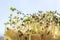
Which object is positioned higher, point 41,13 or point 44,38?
point 41,13

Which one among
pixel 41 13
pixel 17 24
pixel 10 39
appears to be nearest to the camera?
pixel 10 39

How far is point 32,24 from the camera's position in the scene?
1764 millimetres

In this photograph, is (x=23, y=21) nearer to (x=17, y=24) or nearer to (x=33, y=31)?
(x=17, y=24)

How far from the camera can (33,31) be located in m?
1.70

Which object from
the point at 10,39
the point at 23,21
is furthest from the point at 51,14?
the point at 10,39

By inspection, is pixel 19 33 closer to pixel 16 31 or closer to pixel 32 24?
pixel 16 31

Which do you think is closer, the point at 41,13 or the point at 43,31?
the point at 43,31

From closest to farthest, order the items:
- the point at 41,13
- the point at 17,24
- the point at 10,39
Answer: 1. the point at 10,39
2. the point at 17,24
3. the point at 41,13

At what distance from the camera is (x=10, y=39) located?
5.46 ft

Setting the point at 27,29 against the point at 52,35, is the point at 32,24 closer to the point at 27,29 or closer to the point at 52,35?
the point at 27,29

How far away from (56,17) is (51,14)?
0.06m

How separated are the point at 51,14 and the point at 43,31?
1.44 ft

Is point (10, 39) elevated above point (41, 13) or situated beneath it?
situated beneath

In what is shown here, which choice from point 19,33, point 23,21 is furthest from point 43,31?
point 23,21
